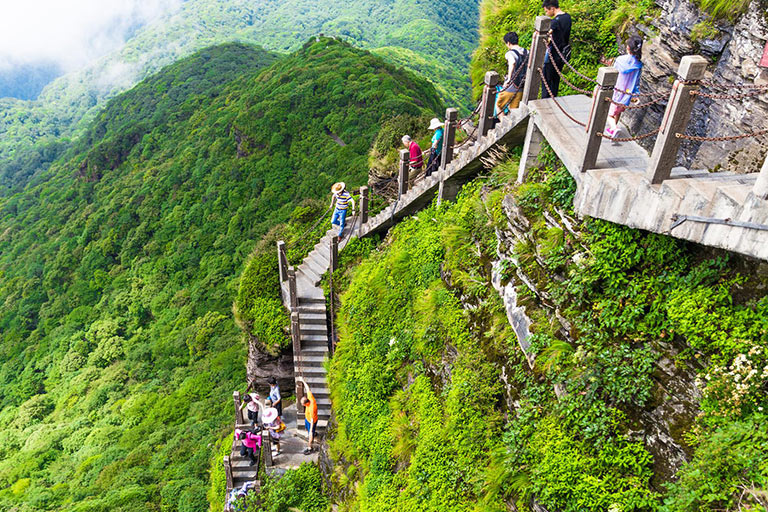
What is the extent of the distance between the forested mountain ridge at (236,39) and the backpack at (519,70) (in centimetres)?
4260

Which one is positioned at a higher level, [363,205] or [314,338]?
[363,205]

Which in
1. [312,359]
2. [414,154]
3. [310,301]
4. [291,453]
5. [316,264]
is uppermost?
[414,154]

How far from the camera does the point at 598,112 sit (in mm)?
5684

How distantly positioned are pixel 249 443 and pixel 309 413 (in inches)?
107

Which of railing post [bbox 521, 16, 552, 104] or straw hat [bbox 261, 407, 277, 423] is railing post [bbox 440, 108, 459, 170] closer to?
railing post [bbox 521, 16, 552, 104]

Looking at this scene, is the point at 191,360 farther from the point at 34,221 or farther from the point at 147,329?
the point at 34,221

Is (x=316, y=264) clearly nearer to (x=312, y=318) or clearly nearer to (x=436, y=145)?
(x=312, y=318)

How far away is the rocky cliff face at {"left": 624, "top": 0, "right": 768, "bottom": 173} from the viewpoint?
5641mm

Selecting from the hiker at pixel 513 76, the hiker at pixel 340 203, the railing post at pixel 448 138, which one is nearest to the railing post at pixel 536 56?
the hiker at pixel 513 76

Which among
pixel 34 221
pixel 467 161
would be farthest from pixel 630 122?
pixel 34 221

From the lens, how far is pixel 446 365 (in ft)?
25.0

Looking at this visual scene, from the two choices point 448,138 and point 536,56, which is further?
point 448,138

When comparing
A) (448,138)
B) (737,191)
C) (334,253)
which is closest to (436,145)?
(448,138)

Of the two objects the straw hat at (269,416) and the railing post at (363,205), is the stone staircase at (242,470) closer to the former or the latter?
the straw hat at (269,416)
